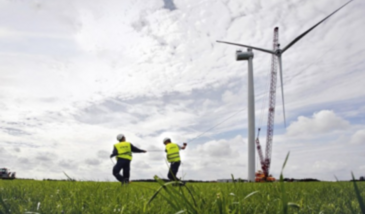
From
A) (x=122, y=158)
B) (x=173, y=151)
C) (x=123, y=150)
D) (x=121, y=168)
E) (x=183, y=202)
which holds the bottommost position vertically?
(x=183, y=202)

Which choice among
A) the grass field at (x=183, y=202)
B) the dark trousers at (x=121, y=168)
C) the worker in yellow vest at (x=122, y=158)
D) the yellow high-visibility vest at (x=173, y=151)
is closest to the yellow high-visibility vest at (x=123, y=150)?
the worker in yellow vest at (x=122, y=158)

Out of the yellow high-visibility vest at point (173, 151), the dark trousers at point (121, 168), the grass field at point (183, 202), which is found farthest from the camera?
the yellow high-visibility vest at point (173, 151)

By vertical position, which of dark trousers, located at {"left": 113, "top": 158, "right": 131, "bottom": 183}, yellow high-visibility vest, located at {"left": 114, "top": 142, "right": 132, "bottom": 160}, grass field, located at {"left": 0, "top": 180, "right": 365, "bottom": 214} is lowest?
grass field, located at {"left": 0, "top": 180, "right": 365, "bottom": 214}

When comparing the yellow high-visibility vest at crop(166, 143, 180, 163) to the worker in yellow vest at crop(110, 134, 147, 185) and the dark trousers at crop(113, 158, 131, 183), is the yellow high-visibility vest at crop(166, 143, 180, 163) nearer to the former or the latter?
the worker in yellow vest at crop(110, 134, 147, 185)

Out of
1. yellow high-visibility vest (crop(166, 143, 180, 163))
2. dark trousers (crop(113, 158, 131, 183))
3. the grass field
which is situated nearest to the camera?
the grass field

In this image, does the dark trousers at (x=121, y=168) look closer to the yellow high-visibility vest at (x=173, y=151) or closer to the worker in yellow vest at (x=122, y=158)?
the worker in yellow vest at (x=122, y=158)

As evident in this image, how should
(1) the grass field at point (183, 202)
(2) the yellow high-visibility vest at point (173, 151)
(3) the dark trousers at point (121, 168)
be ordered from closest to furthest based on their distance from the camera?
(1) the grass field at point (183, 202), (3) the dark trousers at point (121, 168), (2) the yellow high-visibility vest at point (173, 151)

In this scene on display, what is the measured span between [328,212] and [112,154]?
1393cm

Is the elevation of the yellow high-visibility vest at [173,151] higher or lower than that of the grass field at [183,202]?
higher

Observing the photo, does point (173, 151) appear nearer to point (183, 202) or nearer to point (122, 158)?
point (122, 158)

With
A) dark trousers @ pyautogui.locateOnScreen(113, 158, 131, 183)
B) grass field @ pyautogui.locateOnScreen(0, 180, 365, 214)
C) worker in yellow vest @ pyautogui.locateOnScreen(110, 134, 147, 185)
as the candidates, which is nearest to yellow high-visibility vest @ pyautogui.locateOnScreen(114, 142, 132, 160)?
worker in yellow vest @ pyautogui.locateOnScreen(110, 134, 147, 185)

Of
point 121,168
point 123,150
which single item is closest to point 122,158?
point 123,150

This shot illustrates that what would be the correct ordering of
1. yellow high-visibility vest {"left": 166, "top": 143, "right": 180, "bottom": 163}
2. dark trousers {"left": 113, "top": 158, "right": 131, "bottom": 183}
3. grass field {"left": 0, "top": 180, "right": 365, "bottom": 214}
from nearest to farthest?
grass field {"left": 0, "top": 180, "right": 365, "bottom": 214}, dark trousers {"left": 113, "top": 158, "right": 131, "bottom": 183}, yellow high-visibility vest {"left": 166, "top": 143, "right": 180, "bottom": 163}

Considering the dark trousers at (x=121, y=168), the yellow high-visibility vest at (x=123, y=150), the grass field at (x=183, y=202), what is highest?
the yellow high-visibility vest at (x=123, y=150)
